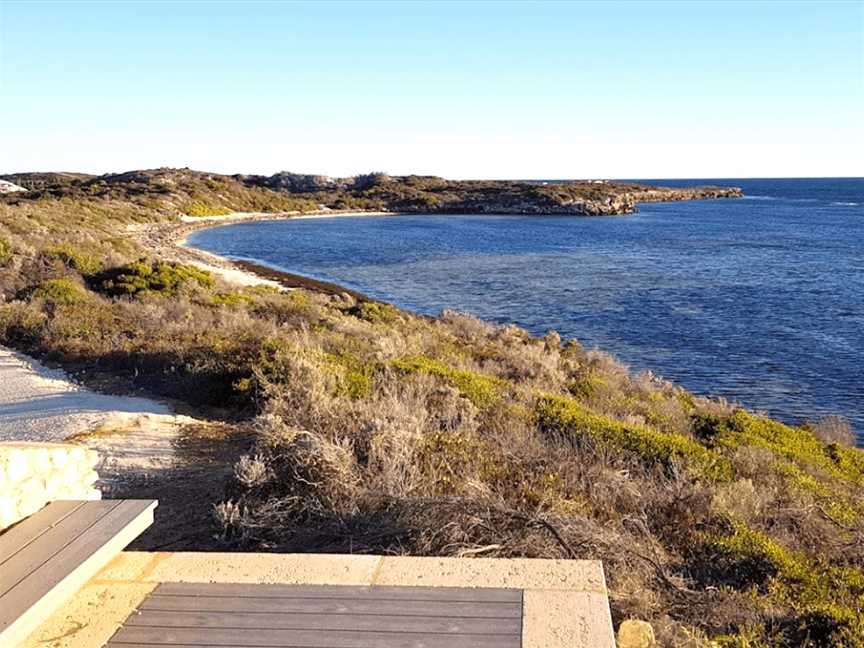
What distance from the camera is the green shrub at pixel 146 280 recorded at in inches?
664

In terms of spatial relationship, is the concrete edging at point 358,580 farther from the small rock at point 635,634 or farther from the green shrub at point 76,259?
the green shrub at point 76,259

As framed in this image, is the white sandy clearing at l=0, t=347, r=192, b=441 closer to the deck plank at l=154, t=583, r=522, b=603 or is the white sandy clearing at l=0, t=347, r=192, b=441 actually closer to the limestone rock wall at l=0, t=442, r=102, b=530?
the limestone rock wall at l=0, t=442, r=102, b=530

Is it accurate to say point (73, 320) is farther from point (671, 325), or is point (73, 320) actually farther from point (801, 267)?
point (801, 267)

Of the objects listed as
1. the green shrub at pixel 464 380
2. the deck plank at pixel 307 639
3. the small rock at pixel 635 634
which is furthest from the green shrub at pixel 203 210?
the small rock at pixel 635 634

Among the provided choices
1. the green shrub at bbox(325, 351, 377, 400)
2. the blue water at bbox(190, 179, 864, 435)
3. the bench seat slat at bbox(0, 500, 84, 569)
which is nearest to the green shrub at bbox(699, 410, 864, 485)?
the blue water at bbox(190, 179, 864, 435)

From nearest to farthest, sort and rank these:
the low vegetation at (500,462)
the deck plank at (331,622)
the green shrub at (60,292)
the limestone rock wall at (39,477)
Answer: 1. the deck plank at (331,622)
2. the limestone rock wall at (39,477)
3. the low vegetation at (500,462)
4. the green shrub at (60,292)

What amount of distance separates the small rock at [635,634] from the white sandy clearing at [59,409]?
629cm

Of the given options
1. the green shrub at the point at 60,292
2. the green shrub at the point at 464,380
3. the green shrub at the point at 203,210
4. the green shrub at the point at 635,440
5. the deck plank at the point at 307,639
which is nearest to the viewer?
the deck plank at the point at 307,639

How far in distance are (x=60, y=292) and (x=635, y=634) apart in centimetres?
1468

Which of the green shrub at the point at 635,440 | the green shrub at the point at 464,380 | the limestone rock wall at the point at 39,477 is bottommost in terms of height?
the green shrub at the point at 635,440

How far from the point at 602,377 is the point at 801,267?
31.0m

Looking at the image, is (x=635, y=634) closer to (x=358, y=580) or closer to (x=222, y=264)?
(x=358, y=580)

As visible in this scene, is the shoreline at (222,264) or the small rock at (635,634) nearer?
the small rock at (635,634)

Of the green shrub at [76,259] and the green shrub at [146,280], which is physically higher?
the green shrub at [76,259]
